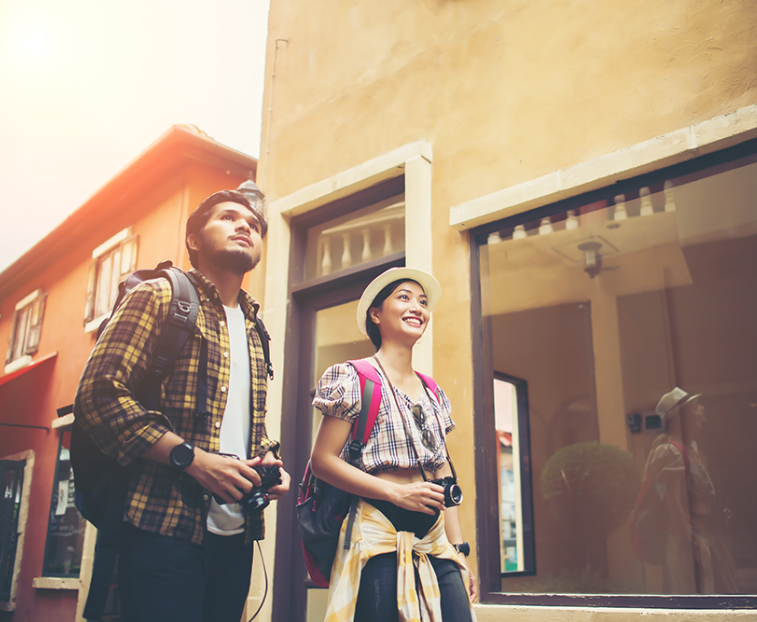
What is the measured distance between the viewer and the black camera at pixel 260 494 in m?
2.21

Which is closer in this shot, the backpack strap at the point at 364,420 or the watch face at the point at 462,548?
the backpack strap at the point at 364,420

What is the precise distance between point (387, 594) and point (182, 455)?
0.98m

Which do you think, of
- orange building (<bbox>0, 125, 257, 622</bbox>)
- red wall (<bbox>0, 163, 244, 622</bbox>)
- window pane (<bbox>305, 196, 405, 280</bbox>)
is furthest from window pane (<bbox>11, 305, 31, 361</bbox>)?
window pane (<bbox>305, 196, 405, 280</bbox>)

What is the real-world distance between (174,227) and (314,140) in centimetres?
369

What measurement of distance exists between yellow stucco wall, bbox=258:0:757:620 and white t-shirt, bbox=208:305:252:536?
215 centimetres

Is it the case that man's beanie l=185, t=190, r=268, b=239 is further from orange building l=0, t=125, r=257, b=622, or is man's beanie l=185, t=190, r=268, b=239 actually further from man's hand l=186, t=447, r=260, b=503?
orange building l=0, t=125, r=257, b=622

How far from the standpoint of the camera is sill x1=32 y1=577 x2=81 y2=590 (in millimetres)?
9419

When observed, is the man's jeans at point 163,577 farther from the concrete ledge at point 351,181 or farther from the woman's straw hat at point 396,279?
the concrete ledge at point 351,181

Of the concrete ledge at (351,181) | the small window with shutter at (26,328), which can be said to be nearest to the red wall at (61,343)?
the small window with shutter at (26,328)

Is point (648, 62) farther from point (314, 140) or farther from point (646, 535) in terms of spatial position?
point (646, 535)

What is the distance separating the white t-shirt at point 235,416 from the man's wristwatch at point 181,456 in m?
0.21

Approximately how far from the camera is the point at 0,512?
12.2 meters

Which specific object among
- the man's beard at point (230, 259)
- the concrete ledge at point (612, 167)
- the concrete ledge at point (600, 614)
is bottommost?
the concrete ledge at point (600, 614)

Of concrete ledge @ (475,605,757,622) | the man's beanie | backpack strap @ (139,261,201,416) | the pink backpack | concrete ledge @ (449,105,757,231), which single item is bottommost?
concrete ledge @ (475,605,757,622)
